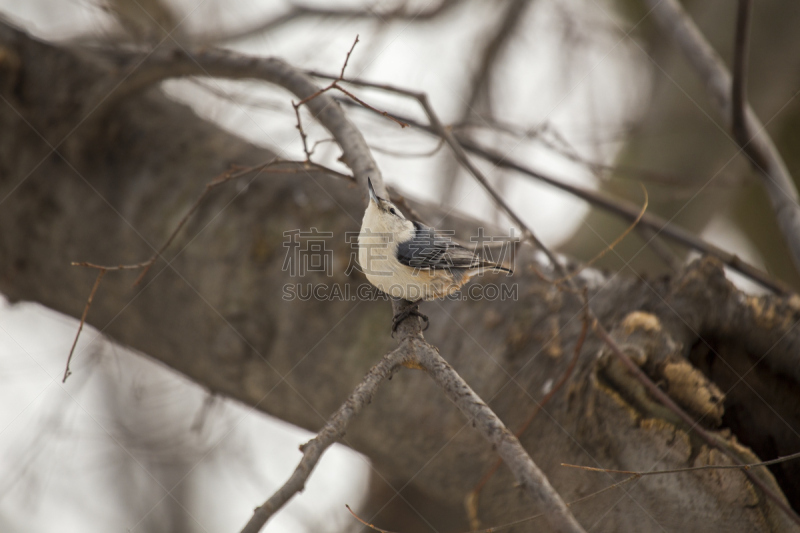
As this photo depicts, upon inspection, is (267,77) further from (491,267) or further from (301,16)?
(301,16)

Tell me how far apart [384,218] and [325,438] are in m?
0.85

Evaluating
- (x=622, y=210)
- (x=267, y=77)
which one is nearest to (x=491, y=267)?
(x=622, y=210)

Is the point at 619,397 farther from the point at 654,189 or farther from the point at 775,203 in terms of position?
the point at 654,189

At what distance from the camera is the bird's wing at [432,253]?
189cm

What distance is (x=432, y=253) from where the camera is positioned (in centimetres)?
195

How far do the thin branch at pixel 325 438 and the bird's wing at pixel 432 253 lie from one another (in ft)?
2.06

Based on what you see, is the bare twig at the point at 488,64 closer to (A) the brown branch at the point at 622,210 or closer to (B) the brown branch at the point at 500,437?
(A) the brown branch at the point at 622,210

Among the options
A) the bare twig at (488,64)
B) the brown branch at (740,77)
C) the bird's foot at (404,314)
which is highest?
the bare twig at (488,64)

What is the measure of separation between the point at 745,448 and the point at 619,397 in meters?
0.36

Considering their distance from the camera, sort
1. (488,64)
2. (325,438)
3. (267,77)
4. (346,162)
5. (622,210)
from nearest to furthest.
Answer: (325,438) → (346,162) → (267,77) → (622,210) → (488,64)

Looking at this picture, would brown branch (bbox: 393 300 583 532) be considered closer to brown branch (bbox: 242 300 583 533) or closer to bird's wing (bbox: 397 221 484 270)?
brown branch (bbox: 242 300 583 533)

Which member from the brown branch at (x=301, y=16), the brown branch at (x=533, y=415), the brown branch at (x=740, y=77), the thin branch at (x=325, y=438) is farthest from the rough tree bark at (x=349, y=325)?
the brown branch at (x=301, y=16)

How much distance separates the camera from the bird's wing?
74.5 inches

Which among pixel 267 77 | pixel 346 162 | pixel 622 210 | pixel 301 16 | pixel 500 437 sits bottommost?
pixel 500 437
